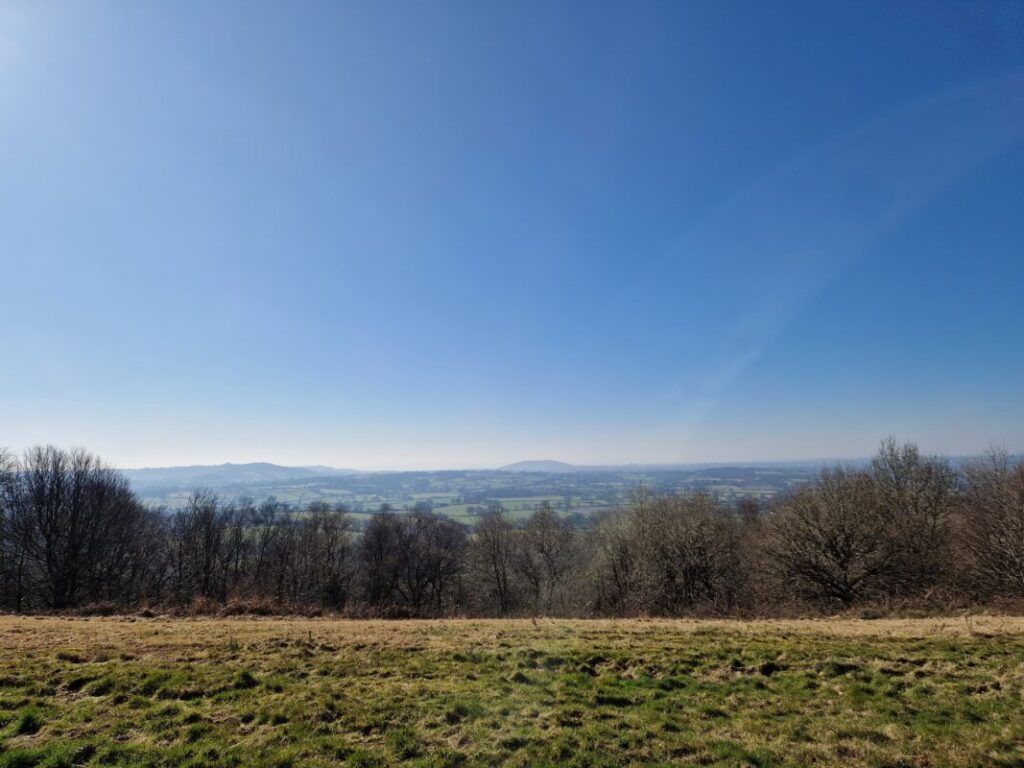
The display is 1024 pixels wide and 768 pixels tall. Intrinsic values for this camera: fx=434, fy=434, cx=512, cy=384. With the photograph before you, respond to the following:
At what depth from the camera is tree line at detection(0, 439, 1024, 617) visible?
3153 centimetres

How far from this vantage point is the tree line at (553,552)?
3153 centimetres

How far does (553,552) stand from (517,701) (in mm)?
47860

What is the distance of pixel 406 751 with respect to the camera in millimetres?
6816

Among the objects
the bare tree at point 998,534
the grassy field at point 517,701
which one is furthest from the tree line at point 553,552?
the grassy field at point 517,701

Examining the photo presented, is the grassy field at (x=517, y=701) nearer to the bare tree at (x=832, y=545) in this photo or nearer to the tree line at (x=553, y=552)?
the tree line at (x=553, y=552)

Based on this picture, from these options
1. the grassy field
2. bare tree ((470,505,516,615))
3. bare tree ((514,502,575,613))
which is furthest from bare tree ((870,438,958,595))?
bare tree ((470,505,516,615))

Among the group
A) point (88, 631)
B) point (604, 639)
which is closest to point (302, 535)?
point (88, 631)

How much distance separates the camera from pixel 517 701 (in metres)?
8.79

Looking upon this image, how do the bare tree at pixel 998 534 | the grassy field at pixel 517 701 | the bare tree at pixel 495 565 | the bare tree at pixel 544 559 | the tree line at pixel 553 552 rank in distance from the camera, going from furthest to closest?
the bare tree at pixel 495 565 < the bare tree at pixel 544 559 < the tree line at pixel 553 552 < the bare tree at pixel 998 534 < the grassy field at pixel 517 701

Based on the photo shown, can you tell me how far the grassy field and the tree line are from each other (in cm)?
1464

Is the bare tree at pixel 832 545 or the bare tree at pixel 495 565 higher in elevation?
the bare tree at pixel 832 545

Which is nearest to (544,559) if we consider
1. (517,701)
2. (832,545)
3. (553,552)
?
(553,552)

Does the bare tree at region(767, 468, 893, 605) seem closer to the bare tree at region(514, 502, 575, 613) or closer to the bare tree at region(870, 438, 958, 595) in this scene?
the bare tree at region(870, 438, 958, 595)

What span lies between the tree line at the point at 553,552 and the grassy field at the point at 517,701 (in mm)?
14636
